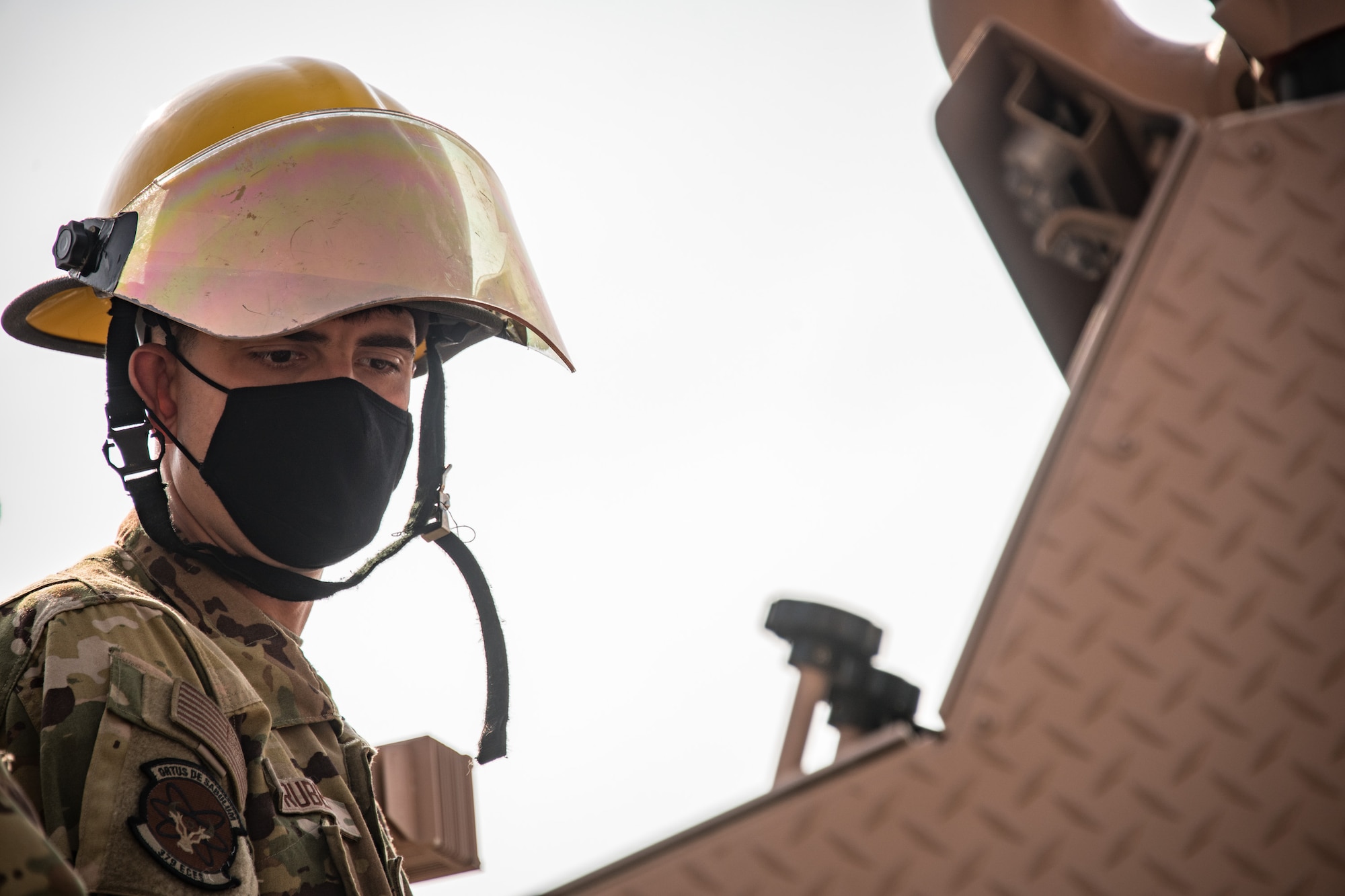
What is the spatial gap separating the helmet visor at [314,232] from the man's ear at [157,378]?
0.48 ft

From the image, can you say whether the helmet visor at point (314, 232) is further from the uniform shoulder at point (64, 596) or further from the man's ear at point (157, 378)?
the uniform shoulder at point (64, 596)

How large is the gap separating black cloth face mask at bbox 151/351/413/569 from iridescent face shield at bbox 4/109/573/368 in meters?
0.19

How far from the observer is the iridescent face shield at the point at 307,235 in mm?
2545

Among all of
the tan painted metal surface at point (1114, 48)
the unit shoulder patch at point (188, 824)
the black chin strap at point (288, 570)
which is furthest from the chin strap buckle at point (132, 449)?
the tan painted metal surface at point (1114, 48)

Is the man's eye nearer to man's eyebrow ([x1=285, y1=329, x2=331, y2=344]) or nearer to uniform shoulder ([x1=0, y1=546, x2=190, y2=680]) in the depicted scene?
man's eyebrow ([x1=285, y1=329, x2=331, y2=344])

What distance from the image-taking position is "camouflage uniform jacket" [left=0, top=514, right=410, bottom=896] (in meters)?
1.63

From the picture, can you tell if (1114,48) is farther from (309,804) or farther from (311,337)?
(309,804)

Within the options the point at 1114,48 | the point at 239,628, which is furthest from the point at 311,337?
the point at 1114,48

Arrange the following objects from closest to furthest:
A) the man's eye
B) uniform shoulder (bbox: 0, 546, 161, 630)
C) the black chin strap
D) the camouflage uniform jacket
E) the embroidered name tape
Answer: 1. the camouflage uniform jacket
2. uniform shoulder (bbox: 0, 546, 161, 630)
3. the embroidered name tape
4. the black chin strap
5. the man's eye

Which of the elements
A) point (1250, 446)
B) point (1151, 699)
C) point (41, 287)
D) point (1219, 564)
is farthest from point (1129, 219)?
point (41, 287)

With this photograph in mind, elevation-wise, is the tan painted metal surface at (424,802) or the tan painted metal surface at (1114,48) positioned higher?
the tan painted metal surface at (1114,48)

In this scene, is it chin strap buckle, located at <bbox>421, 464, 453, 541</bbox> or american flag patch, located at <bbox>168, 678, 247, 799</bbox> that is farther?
chin strap buckle, located at <bbox>421, 464, 453, 541</bbox>

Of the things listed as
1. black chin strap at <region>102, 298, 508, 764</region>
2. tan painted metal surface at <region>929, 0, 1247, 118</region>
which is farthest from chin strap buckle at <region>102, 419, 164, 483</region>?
tan painted metal surface at <region>929, 0, 1247, 118</region>

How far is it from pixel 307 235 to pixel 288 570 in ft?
2.62
